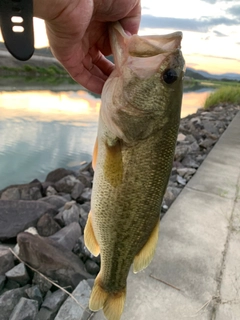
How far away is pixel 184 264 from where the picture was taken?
3.32 m

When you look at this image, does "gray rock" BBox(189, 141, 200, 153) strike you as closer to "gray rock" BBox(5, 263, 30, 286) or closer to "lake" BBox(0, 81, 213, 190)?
"lake" BBox(0, 81, 213, 190)

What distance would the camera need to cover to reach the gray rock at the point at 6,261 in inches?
126

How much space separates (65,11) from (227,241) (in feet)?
10.3

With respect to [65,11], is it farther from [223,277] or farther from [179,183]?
[179,183]

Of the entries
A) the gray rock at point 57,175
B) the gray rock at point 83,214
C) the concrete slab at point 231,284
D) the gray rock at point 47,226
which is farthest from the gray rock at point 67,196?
the concrete slab at point 231,284

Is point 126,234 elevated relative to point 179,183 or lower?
elevated

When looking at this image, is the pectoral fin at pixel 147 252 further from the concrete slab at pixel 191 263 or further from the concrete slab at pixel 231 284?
the concrete slab at pixel 231 284

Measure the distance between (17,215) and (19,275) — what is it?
4.04 feet

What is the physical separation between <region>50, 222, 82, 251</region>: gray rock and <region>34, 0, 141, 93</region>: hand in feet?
6.84

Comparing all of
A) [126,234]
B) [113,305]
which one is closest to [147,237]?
[126,234]

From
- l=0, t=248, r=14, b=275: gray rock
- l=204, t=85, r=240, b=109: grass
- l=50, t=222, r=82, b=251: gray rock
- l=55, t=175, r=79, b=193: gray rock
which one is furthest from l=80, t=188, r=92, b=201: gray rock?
l=204, t=85, r=240, b=109: grass

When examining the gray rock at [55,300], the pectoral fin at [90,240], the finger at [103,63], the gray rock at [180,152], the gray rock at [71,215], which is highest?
the finger at [103,63]

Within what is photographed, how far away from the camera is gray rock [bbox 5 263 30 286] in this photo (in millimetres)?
3115

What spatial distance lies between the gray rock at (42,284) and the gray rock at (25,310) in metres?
0.30
